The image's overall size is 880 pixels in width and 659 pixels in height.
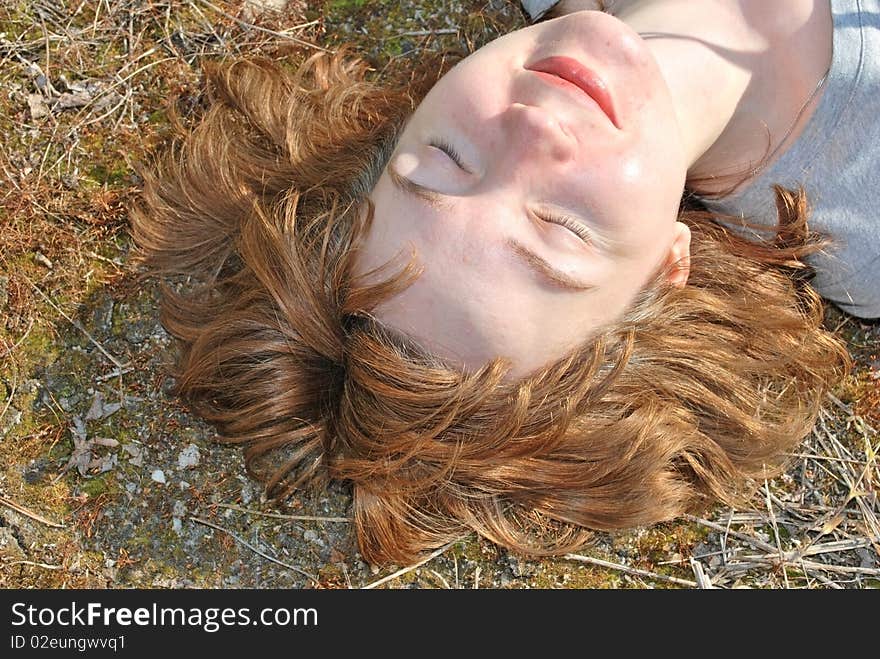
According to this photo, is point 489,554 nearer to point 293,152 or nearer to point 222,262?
point 222,262

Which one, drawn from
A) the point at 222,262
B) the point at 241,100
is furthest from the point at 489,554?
the point at 241,100

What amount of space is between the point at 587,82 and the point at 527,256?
598 millimetres

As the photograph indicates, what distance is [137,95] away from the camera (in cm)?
410

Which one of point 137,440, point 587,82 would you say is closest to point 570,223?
point 587,82

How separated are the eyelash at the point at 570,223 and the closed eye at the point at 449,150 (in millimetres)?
299

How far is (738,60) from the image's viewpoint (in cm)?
357

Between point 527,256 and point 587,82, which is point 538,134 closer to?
point 587,82

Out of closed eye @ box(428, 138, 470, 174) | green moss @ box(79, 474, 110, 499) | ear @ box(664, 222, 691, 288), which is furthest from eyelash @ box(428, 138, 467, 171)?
green moss @ box(79, 474, 110, 499)

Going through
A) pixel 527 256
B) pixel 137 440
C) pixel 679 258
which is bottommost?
pixel 137 440

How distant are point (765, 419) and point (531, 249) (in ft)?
5.31

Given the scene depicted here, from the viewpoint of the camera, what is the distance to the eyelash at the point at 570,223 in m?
2.82

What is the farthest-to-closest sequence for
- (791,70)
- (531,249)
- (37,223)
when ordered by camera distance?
(37,223) < (791,70) < (531,249)

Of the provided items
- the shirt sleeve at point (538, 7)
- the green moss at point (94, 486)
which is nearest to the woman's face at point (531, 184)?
the shirt sleeve at point (538, 7)

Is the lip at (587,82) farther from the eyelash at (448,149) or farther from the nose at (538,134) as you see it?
the eyelash at (448,149)
